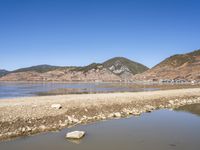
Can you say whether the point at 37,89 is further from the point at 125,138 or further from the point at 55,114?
the point at 125,138

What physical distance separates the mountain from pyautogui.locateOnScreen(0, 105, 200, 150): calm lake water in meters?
95.7

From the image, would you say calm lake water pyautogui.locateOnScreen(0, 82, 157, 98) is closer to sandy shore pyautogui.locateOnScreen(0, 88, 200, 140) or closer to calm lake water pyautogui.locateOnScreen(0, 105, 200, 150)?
sandy shore pyautogui.locateOnScreen(0, 88, 200, 140)

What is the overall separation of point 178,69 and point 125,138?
132 meters

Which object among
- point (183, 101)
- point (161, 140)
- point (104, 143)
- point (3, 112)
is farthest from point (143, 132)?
point (183, 101)

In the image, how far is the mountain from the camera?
123m

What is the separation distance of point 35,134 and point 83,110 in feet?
23.1

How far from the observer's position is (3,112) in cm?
1991

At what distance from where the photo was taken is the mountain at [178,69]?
123200 millimetres

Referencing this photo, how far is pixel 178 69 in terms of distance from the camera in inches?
5541

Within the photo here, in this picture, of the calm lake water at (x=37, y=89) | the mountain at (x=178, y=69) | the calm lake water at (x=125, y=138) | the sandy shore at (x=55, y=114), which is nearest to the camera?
the calm lake water at (x=125, y=138)

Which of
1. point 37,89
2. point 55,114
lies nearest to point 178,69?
point 37,89

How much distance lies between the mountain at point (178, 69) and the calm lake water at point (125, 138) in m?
95.7

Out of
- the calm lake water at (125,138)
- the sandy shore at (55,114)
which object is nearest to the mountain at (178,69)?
the sandy shore at (55,114)

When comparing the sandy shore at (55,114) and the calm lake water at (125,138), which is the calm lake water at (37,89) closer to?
the sandy shore at (55,114)
